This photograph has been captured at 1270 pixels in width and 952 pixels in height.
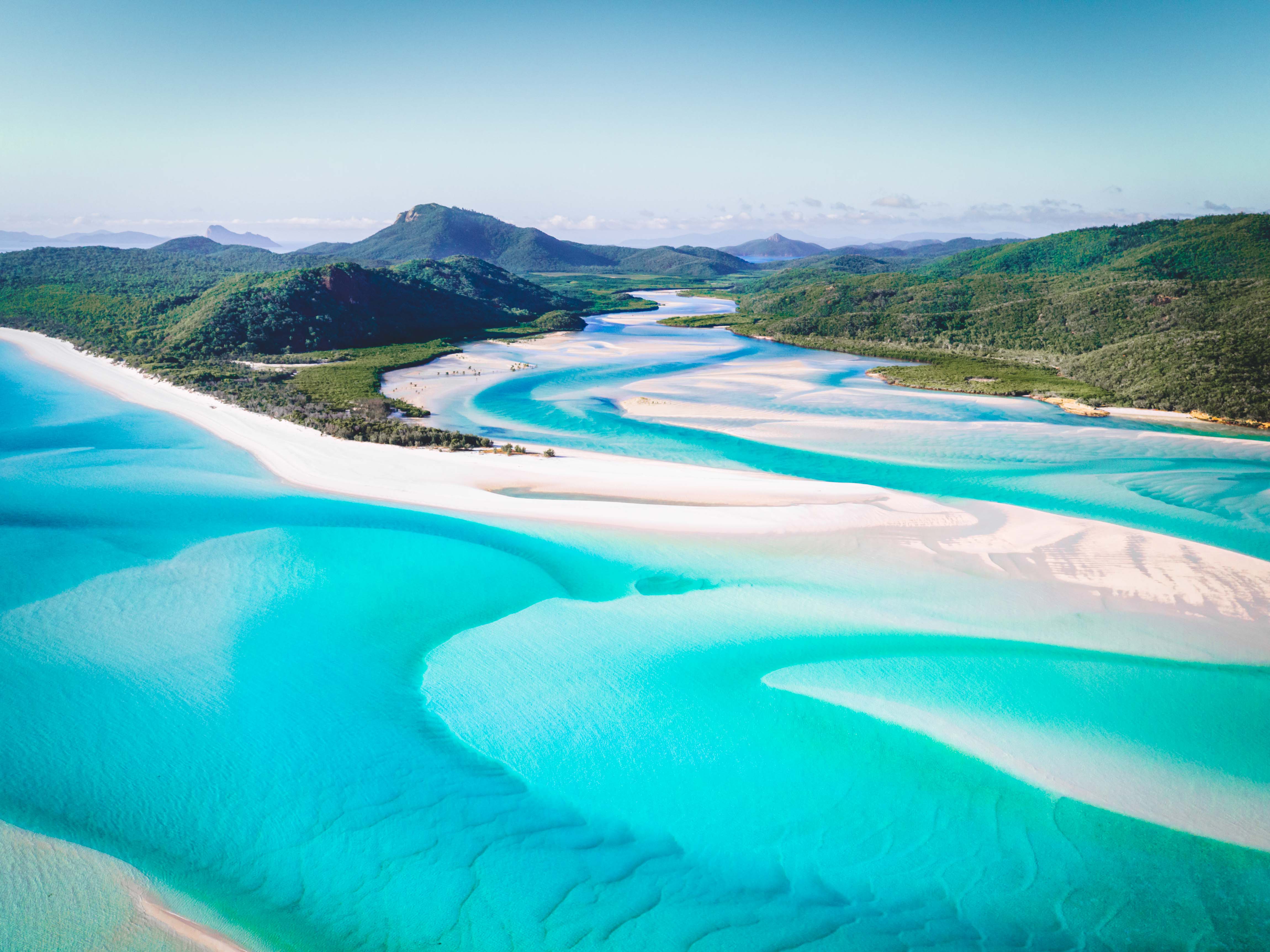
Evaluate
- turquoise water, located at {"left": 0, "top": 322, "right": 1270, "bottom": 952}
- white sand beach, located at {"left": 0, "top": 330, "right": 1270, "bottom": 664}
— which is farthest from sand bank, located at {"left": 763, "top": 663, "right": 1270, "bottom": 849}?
white sand beach, located at {"left": 0, "top": 330, "right": 1270, "bottom": 664}

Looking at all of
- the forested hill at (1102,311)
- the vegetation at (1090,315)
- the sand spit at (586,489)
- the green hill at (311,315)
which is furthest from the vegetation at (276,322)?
the forested hill at (1102,311)

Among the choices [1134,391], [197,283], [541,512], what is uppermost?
[197,283]

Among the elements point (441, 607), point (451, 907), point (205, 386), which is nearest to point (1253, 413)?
point (441, 607)

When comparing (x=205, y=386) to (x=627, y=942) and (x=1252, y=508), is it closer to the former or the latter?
(x=627, y=942)

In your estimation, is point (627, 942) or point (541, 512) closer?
point (627, 942)

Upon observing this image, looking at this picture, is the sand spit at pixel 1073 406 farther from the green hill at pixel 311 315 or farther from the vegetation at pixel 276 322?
the green hill at pixel 311 315

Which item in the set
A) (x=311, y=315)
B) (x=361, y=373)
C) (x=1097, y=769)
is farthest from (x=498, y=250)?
(x=1097, y=769)
